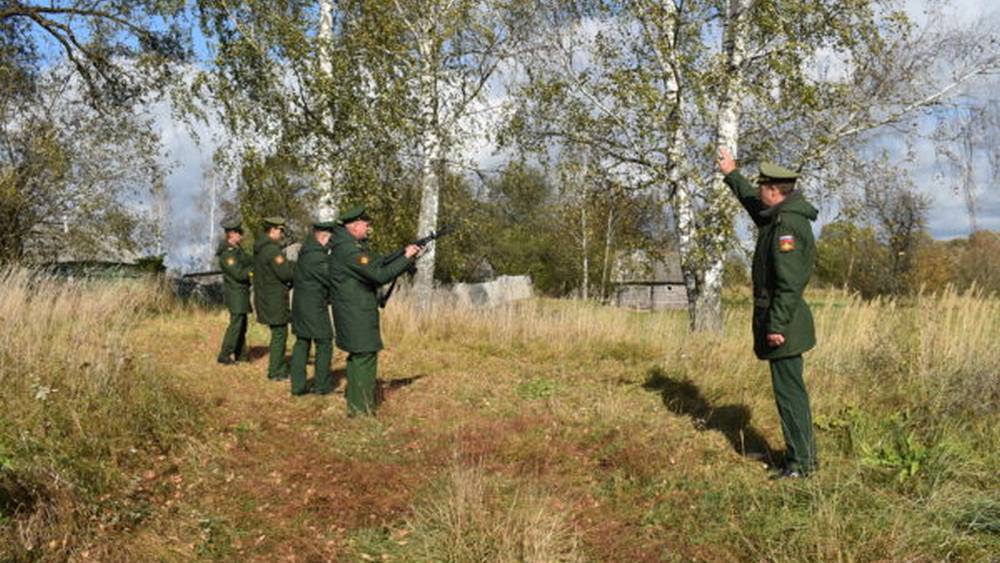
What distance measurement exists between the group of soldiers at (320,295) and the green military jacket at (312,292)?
0.4 inches

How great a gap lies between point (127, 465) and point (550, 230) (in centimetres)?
4077

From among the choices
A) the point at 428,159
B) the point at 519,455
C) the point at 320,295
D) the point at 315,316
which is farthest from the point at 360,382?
the point at 428,159

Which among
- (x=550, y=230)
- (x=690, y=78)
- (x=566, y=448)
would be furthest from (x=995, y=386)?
(x=550, y=230)

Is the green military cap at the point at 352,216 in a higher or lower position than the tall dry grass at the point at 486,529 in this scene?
higher

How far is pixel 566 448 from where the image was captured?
5.90m

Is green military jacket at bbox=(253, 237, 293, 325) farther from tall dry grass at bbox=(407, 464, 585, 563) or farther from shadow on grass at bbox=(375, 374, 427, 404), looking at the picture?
tall dry grass at bbox=(407, 464, 585, 563)

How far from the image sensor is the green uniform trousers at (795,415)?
16.3 ft

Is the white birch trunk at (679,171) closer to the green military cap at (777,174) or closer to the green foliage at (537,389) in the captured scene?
the green foliage at (537,389)

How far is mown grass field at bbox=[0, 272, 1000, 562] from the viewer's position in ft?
12.9

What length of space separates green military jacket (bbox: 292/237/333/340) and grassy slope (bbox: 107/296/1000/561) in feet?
2.65

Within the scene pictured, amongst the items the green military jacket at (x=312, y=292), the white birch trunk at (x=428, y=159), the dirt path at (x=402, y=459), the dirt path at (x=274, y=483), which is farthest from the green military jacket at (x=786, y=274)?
the white birch trunk at (x=428, y=159)

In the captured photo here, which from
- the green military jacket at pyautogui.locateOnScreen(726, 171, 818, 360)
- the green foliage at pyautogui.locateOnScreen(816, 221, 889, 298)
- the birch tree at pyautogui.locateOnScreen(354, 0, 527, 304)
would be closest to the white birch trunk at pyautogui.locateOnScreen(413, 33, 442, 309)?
the birch tree at pyautogui.locateOnScreen(354, 0, 527, 304)

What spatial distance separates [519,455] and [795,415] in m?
2.09

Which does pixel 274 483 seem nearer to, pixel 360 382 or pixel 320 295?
pixel 360 382
